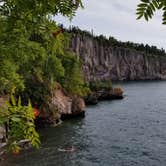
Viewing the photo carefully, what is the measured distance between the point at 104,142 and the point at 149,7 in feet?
144

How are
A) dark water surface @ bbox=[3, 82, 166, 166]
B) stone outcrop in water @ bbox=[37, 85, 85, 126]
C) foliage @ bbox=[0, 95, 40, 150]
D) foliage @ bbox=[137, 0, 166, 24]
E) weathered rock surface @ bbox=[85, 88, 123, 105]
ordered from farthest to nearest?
weathered rock surface @ bbox=[85, 88, 123, 105]
stone outcrop in water @ bbox=[37, 85, 85, 126]
dark water surface @ bbox=[3, 82, 166, 166]
foliage @ bbox=[0, 95, 40, 150]
foliage @ bbox=[137, 0, 166, 24]

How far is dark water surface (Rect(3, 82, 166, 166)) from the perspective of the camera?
36.8 m

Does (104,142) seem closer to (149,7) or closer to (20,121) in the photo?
(20,121)

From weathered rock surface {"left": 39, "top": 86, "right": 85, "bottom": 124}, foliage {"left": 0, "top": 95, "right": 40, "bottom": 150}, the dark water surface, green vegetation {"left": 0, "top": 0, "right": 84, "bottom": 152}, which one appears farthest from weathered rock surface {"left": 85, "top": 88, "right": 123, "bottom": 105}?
foliage {"left": 0, "top": 95, "right": 40, "bottom": 150}

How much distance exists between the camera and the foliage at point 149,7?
9.00 ft

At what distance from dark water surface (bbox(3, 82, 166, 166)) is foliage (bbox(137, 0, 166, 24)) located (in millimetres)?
33804

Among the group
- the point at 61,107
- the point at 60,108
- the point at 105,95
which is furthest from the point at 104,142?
the point at 105,95

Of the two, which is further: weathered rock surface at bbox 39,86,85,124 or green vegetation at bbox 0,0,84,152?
weathered rock surface at bbox 39,86,85,124

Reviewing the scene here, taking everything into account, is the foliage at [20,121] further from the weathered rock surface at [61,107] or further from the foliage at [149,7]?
the weathered rock surface at [61,107]

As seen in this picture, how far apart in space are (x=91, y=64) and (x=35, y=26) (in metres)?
192

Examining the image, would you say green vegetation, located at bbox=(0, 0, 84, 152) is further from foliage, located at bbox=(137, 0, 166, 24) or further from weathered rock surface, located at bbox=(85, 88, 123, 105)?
weathered rock surface, located at bbox=(85, 88, 123, 105)

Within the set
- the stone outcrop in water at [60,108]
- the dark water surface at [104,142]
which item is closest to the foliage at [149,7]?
the dark water surface at [104,142]

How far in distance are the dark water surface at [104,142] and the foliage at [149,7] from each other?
33804 mm

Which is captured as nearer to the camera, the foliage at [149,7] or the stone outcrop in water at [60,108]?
the foliage at [149,7]
